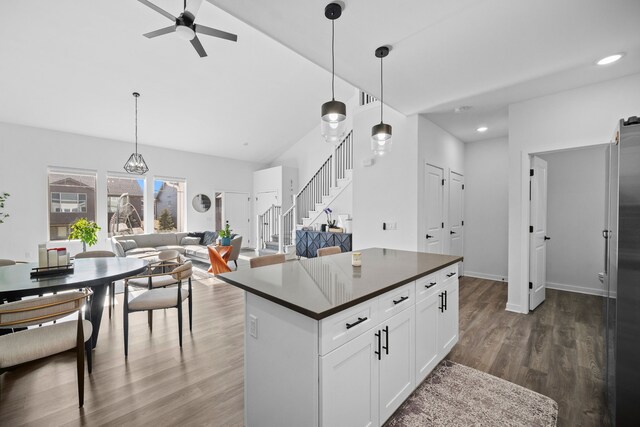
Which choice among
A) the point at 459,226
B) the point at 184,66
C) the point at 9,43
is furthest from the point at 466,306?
the point at 9,43

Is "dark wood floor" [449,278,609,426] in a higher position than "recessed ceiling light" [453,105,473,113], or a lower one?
lower

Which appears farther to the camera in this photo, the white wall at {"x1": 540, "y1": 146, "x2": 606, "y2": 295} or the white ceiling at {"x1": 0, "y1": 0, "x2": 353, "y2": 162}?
the white wall at {"x1": 540, "y1": 146, "x2": 606, "y2": 295}

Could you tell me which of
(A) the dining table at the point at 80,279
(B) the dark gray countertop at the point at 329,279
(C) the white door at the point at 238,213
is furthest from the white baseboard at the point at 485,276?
(C) the white door at the point at 238,213

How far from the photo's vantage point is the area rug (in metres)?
1.78

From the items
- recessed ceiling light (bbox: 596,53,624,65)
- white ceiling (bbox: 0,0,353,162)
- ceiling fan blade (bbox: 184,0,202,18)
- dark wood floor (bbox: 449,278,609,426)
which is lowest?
dark wood floor (bbox: 449,278,609,426)

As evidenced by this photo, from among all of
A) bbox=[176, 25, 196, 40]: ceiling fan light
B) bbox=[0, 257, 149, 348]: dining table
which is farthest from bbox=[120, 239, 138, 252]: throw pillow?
bbox=[176, 25, 196, 40]: ceiling fan light

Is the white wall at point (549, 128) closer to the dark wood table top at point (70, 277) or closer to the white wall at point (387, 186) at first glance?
the white wall at point (387, 186)

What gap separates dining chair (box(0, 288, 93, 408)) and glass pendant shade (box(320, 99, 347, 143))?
2275 millimetres

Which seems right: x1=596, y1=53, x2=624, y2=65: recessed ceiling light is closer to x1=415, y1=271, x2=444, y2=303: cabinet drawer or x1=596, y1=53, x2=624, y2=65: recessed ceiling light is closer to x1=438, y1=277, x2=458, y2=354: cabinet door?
x1=438, y1=277, x2=458, y2=354: cabinet door

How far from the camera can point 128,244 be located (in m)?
6.81

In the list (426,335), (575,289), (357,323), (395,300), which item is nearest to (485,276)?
(575,289)

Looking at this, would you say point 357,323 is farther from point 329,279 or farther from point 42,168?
point 42,168

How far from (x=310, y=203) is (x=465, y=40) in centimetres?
614

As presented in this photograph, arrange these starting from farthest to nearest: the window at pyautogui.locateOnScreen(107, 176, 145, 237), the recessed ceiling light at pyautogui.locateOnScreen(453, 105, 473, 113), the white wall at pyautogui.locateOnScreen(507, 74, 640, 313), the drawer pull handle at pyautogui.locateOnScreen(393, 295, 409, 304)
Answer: the window at pyautogui.locateOnScreen(107, 176, 145, 237) → the recessed ceiling light at pyautogui.locateOnScreen(453, 105, 473, 113) → the white wall at pyautogui.locateOnScreen(507, 74, 640, 313) → the drawer pull handle at pyautogui.locateOnScreen(393, 295, 409, 304)
